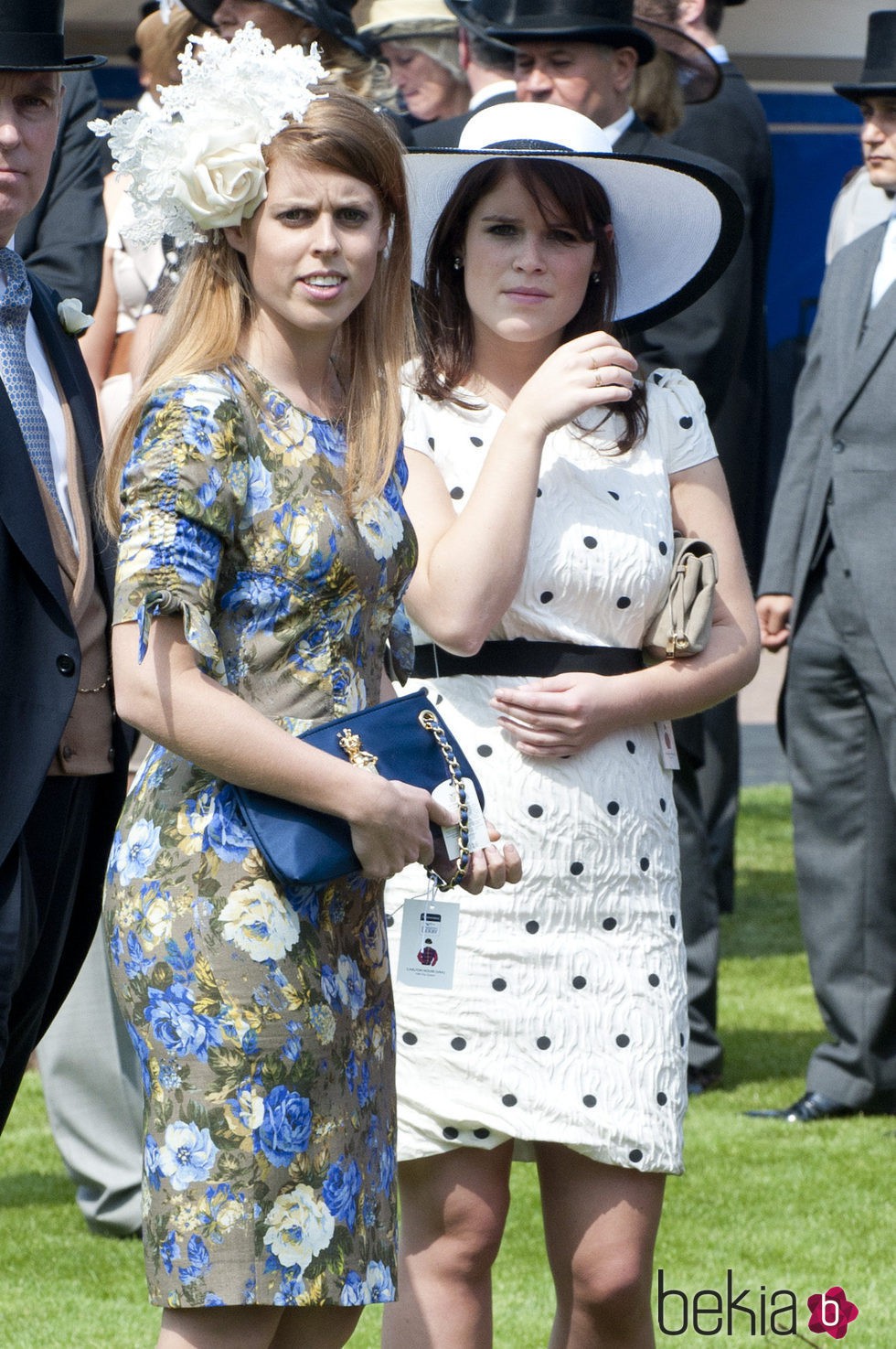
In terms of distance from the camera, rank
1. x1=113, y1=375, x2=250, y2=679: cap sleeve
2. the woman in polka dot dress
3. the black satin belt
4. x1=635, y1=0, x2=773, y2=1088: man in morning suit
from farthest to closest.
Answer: x1=635, y1=0, x2=773, y2=1088: man in morning suit < the black satin belt < the woman in polka dot dress < x1=113, y1=375, x2=250, y2=679: cap sleeve

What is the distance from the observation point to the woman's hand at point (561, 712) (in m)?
2.94

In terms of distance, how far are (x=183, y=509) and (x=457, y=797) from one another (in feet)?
1.69

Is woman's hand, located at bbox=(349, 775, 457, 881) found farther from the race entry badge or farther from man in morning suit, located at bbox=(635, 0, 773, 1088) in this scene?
man in morning suit, located at bbox=(635, 0, 773, 1088)

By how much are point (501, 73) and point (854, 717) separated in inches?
76.6

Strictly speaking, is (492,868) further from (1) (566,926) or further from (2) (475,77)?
(2) (475,77)

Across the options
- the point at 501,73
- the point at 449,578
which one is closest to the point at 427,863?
the point at 449,578

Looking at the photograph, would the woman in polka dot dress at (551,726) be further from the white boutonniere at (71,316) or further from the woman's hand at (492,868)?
the white boutonniere at (71,316)

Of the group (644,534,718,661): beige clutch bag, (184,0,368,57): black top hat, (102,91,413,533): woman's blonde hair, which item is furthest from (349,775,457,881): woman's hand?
(184,0,368,57): black top hat

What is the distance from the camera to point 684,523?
3170mm

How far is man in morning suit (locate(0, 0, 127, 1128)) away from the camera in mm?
2734

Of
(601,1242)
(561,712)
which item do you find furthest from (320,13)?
(601,1242)

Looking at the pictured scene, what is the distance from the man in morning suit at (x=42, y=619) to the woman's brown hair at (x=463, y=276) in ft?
1.75

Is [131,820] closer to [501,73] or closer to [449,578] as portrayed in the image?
[449,578]

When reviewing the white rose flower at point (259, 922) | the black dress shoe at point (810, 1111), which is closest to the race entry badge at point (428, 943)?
the white rose flower at point (259, 922)
